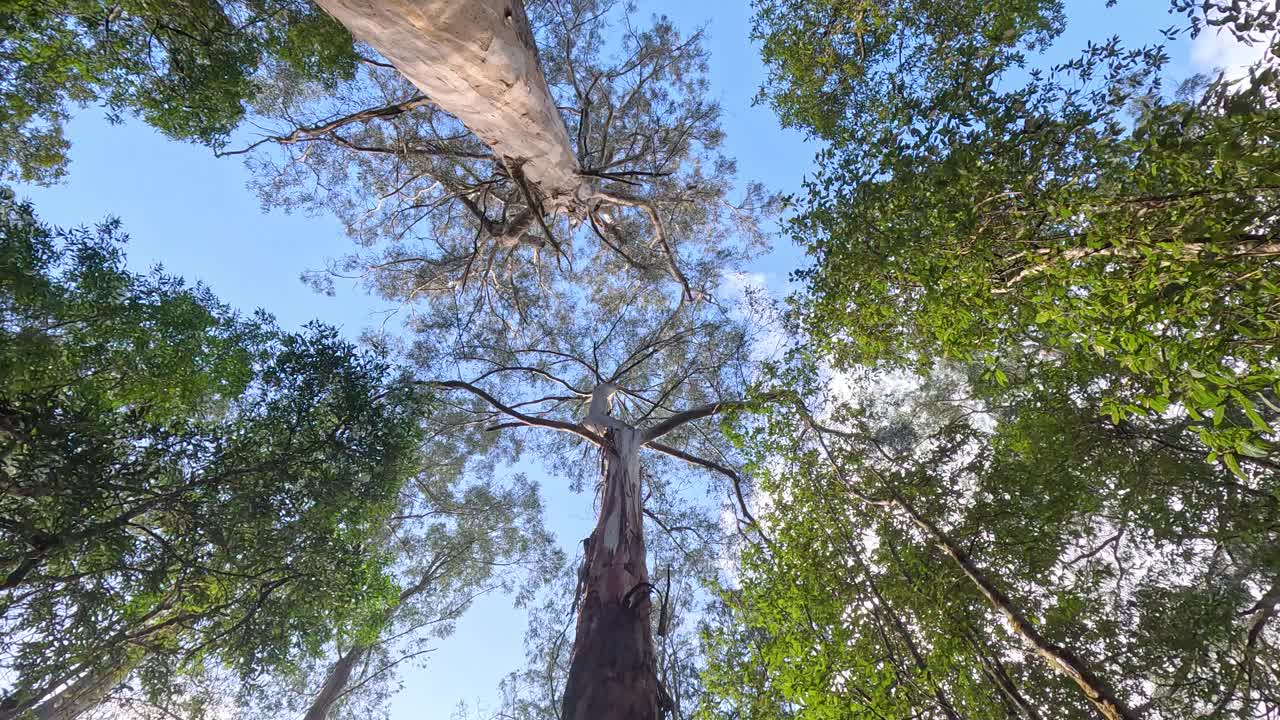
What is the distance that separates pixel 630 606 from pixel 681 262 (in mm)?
6011

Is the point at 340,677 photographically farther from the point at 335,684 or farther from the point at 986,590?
the point at 986,590

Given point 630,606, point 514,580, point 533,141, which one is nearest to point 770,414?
point 630,606

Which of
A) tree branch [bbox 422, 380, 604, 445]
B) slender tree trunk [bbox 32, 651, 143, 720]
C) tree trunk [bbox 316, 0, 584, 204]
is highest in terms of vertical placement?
tree trunk [bbox 316, 0, 584, 204]

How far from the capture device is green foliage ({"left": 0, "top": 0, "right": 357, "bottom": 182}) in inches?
129

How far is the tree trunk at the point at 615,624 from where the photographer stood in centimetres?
283

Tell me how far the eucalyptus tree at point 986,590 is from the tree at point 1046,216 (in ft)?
2.62

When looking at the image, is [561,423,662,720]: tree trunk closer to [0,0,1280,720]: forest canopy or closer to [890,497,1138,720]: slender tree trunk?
[0,0,1280,720]: forest canopy

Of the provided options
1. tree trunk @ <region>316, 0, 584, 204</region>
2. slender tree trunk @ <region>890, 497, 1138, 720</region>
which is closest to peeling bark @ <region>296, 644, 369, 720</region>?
tree trunk @ <region>316, 0, 584, 204</region>

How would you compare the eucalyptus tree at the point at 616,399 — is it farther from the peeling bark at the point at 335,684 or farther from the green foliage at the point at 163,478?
the peeling bark at the point at 335,684

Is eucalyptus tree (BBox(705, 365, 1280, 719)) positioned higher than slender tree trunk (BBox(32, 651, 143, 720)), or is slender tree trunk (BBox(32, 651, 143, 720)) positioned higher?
eucalyptus tree (BBox(705, 365, 1280, 719))

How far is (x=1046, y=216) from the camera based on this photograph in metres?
2.45

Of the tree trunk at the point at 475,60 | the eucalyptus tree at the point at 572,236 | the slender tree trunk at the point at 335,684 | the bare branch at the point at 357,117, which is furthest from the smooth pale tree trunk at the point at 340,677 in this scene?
the tree trunk at the point at 475,60

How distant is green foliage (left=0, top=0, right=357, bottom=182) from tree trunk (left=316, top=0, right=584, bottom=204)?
214cm

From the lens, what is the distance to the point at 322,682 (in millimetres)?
8539
